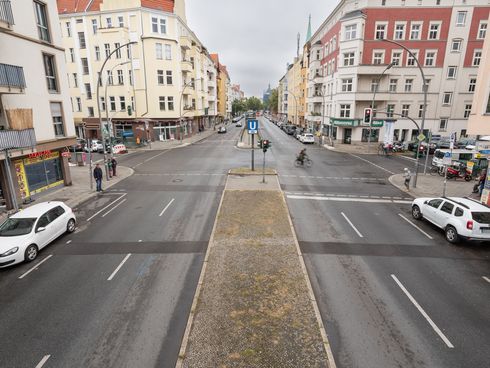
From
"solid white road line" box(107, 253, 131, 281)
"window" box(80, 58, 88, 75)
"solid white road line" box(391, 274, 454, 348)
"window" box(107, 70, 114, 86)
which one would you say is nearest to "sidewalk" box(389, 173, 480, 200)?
"solid white road line" box(391, 274, 454, 348)

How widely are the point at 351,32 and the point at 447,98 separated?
52.8 ft

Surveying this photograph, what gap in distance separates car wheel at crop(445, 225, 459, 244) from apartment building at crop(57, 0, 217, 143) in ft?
122

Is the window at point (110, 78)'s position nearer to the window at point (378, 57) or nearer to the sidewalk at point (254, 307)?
the window at point (378, 57)

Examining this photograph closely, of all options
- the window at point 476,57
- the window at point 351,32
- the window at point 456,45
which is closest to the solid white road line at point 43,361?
the window at point 351,32

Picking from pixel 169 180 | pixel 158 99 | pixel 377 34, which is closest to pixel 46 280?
pixel 169 180

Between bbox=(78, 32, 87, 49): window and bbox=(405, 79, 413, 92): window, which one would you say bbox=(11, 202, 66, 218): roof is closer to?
bbox=(78, 32, 87, 49): window

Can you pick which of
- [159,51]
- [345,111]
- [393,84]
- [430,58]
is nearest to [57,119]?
[159,51]

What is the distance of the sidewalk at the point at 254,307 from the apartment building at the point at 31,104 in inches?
450

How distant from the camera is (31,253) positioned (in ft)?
33.6

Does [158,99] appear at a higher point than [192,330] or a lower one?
higher

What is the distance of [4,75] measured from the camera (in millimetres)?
13625

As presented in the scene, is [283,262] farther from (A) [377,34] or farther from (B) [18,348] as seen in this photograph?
(A) [377,34]

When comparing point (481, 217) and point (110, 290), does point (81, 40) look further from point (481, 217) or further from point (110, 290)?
point (481, 217)

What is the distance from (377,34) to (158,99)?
31.4m
